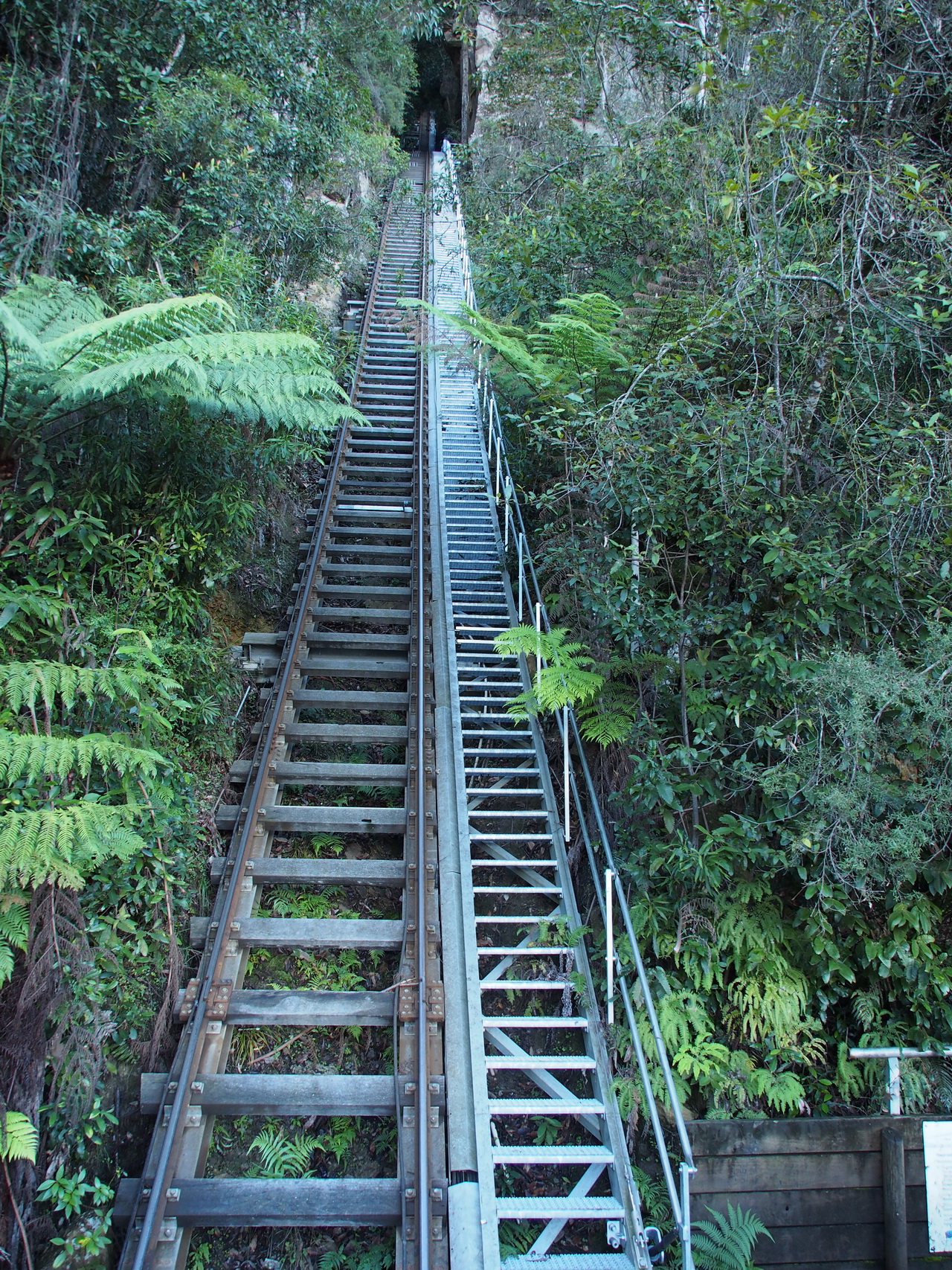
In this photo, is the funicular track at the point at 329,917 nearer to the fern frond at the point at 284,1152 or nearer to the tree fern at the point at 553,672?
the fern frond at the point at 284,1152

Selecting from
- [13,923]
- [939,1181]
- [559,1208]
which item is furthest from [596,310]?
[939,1181]

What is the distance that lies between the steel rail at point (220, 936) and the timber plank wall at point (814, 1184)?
2.49 meters

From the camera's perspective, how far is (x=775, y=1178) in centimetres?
371

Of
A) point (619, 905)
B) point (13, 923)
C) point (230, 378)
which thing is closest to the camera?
point (13, 923)

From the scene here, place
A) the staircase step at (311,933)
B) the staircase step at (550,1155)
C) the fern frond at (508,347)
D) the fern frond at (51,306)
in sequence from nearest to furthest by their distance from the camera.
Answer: the staircase step at (550,1155)
the staircase step at (311,933)
the fern frond at (51,306)
the fern frond at (508,347)

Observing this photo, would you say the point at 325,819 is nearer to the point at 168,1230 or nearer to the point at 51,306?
the point at 168,1230

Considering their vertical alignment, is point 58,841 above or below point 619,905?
above

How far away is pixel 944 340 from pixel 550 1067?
4.74 meters

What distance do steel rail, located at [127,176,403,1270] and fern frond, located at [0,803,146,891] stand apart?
84cm

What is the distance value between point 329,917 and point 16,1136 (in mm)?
1766

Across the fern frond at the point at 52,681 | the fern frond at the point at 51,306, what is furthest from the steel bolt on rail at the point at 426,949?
the fern frond at the point at 51,306

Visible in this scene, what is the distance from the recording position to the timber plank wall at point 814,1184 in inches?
145

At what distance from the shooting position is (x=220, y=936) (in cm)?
394

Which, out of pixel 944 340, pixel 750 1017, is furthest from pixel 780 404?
pixel 750 1017
